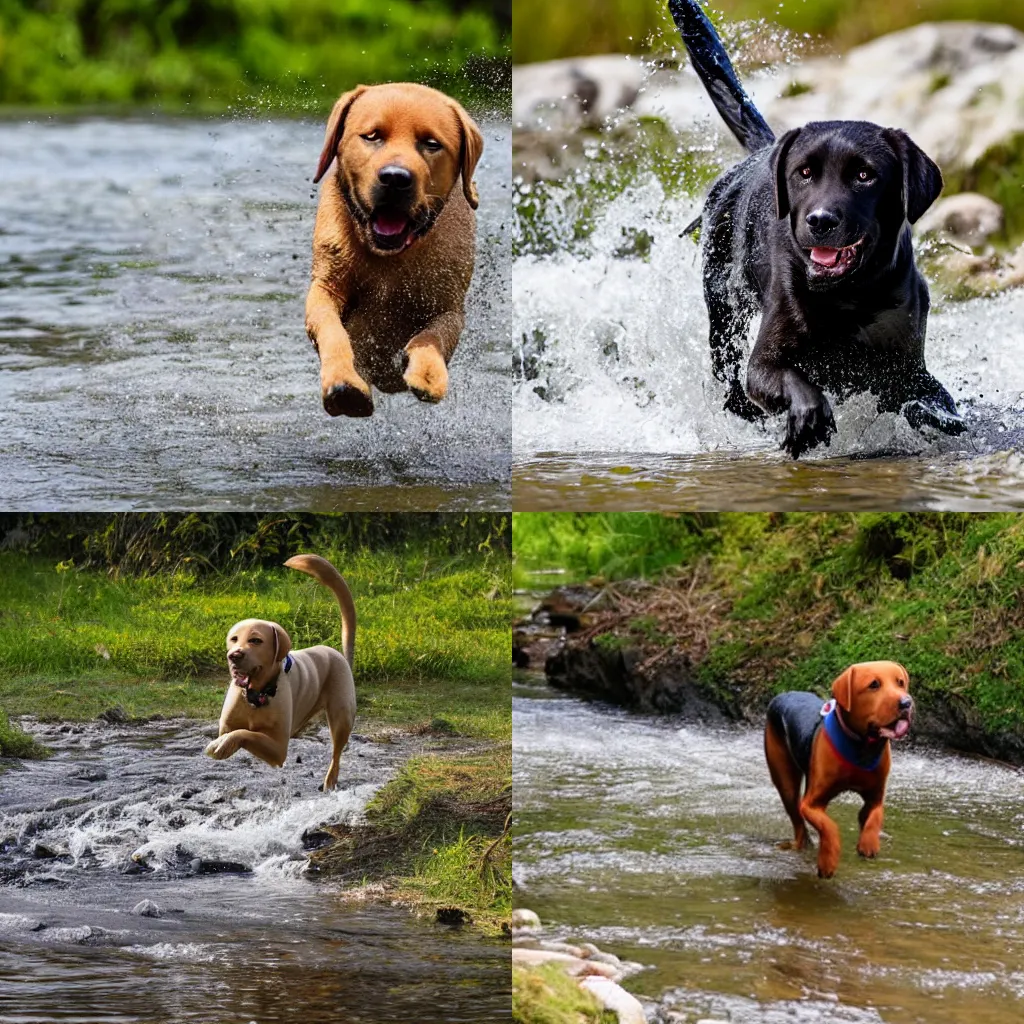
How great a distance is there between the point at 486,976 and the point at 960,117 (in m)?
4.25

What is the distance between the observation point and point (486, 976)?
4.36 metres

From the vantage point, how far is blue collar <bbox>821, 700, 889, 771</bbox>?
4.40 m

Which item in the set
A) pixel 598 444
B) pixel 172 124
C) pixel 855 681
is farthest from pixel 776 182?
pixel 172 124

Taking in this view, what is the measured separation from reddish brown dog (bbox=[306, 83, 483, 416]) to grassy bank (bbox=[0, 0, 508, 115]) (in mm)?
568

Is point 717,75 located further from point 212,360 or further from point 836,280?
point 212,360

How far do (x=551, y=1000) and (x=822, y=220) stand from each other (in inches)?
87.9

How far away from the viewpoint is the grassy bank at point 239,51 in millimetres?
4902

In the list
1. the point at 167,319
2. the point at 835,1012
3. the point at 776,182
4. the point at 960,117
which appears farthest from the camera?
the point at 960,117

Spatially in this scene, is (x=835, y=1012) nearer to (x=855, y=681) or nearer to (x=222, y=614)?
(x=855, y=681)

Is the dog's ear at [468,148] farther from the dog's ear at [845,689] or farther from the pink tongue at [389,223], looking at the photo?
the dog's ear at [845,689]

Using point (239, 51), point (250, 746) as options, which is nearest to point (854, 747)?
point (250, 746)

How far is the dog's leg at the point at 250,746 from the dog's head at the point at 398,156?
1.50 m

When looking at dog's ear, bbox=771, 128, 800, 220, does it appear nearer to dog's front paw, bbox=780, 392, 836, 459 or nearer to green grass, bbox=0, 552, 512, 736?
dog's front paw, bbox=780, 392, 836, 459

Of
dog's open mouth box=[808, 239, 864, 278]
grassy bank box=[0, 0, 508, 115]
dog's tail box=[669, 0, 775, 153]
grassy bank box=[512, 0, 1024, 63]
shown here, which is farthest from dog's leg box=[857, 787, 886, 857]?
grassy bank box=[512, 0, 1024, 63]
